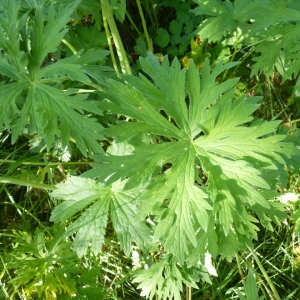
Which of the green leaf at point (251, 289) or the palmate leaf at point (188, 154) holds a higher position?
the palmate leaf at point (188, 154)

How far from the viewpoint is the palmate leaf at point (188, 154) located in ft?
5.06

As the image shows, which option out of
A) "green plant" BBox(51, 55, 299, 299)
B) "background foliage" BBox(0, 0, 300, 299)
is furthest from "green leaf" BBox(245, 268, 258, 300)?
"green plant" BBox(51, 55, 299, 299)

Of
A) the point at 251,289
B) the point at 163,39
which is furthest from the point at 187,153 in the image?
the point at 163,39

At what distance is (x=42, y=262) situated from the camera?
212cm

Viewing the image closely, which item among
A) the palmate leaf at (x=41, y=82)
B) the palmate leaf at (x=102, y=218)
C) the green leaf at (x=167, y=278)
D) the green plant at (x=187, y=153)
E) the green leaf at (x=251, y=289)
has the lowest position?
the green leaf at (x=167, y=278)

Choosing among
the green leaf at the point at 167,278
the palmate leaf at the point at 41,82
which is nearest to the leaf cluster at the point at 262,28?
the palmate leaf at the point at 41,82

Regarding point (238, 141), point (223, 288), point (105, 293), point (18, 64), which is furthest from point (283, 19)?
point (105, 293)

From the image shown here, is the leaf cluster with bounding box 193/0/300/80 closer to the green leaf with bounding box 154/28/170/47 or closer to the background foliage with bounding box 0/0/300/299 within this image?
the background foliage with bounding box 0/0/300/299

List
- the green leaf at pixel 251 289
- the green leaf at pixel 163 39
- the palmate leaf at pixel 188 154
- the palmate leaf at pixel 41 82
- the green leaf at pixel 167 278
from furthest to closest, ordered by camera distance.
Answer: the green leaf at pixel 163 39, the green leaf at pixel 167 278, the green leaf at pixel 251 289, the palmate leaf at pixel 41 82, the palmate leaf at pixel 188 154

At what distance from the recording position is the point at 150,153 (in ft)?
5.22

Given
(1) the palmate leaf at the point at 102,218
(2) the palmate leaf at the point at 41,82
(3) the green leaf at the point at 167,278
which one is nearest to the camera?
(2) the palmate leaf at the point at 41,82

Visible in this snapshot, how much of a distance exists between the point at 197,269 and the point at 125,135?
0.83m

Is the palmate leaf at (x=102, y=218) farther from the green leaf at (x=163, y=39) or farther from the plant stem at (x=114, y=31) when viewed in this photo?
the green leaf at (x=163, y=39)

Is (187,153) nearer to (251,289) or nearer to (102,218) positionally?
(102,218)
